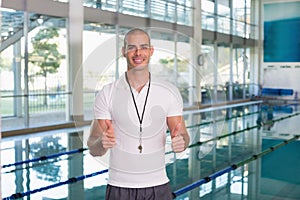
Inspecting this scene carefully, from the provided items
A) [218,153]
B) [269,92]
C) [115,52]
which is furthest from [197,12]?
[115,52]

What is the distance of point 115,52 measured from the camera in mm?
1512

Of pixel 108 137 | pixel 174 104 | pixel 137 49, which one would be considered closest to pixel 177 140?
pixel 174 104

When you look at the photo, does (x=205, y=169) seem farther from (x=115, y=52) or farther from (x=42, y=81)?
(x=42, y=81)

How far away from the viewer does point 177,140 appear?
60.4 inches

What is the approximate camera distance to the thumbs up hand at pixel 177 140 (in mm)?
1536

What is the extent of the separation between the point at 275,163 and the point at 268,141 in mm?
1960

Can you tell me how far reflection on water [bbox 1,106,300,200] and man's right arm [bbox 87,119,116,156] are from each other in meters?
0.77

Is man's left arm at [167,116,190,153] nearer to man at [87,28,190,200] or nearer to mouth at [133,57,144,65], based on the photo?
man at [87,28,190,200]

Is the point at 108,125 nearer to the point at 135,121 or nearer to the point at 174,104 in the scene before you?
the point at 135,121

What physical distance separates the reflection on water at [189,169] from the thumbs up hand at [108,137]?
31.8 inches

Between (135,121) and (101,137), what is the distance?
141mm

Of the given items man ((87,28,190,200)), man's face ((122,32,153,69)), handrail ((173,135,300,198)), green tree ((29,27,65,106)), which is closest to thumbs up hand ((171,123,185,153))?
man ((87,28,190,200))

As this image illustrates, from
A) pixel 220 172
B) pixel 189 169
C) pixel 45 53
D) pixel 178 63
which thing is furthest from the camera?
pixel 45 53

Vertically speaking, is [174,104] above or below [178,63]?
below
